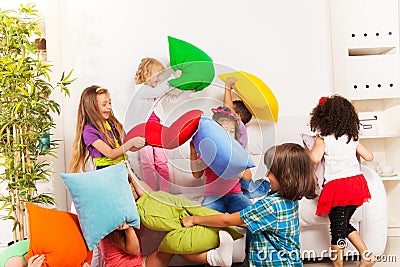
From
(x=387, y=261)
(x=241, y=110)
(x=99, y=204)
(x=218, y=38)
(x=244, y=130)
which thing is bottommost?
(x=387, y=261)

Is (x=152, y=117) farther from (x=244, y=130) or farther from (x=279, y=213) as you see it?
(x=279, y=213)

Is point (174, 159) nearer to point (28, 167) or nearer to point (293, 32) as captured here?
point (28, 167)

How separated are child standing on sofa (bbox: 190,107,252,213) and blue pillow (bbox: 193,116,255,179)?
0.21 feet

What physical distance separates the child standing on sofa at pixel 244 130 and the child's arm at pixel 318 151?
0.40 metres

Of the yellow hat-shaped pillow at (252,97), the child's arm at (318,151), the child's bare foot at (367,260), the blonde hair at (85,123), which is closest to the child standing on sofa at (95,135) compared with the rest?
the blonde hair at (85,123)

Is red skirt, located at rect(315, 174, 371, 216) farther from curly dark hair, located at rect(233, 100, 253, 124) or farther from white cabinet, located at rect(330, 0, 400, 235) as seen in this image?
white cabinet, located at rect(330, 0, 400, 235)

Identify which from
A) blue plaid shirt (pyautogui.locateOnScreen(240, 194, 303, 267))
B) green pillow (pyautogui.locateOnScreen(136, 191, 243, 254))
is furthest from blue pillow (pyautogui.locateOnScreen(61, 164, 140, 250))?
blue plaid shirt (pyautogui.locateOnScreen(240, 194, 303, 267))

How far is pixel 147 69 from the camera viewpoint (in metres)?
3.16

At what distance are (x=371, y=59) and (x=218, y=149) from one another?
64.9 inches

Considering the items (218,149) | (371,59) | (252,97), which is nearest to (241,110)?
(252,97)

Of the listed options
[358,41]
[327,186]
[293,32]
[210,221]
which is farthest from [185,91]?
[358,41]

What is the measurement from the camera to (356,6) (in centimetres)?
353

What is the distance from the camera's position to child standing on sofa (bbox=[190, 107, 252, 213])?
7.93 feet

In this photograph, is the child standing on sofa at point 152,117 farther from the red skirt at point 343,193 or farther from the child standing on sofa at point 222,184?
the red skirt at point 343,193
